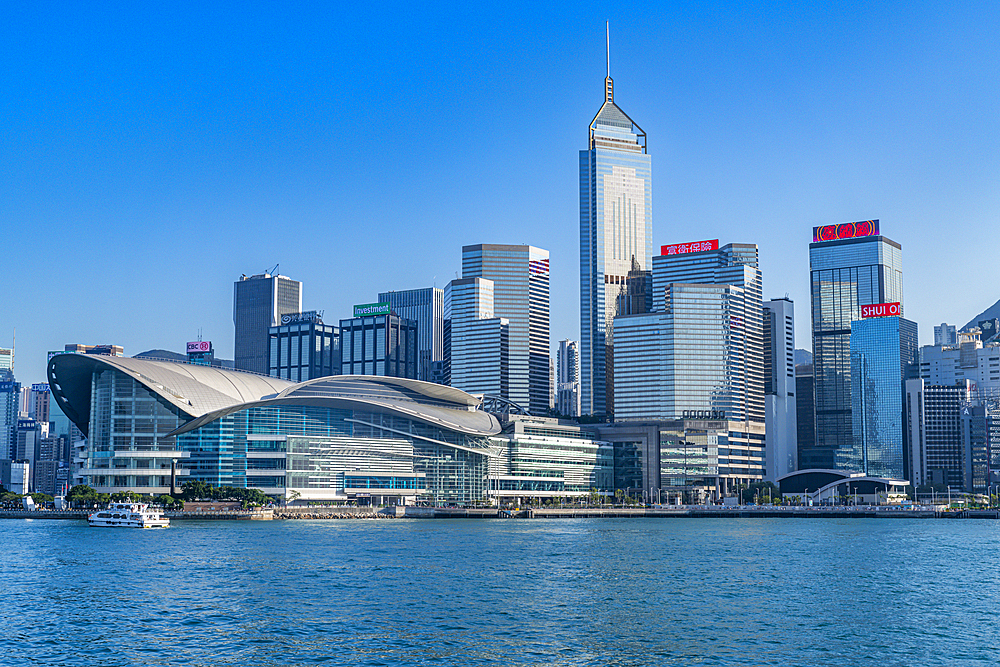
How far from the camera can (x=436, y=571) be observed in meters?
71.6

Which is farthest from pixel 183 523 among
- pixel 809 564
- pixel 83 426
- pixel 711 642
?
pixel 711 642

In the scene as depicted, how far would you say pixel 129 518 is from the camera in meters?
128

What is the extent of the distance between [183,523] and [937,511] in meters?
126

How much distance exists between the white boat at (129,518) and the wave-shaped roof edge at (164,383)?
3563 cm

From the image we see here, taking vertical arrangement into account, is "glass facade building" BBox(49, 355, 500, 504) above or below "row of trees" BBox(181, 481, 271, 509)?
above

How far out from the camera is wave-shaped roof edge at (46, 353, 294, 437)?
547 ft

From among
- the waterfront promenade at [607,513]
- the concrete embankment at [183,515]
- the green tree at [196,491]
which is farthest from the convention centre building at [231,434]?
the waterfront promenade at [607,513]

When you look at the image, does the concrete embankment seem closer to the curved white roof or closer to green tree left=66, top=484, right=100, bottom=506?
green tree left=66, top=484, right=100, bottom=506

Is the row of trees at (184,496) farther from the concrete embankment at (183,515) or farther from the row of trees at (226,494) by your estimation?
the concrete embankment at (183,515)

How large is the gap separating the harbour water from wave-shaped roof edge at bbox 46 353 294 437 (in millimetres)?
68095

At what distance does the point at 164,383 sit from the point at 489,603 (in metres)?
122

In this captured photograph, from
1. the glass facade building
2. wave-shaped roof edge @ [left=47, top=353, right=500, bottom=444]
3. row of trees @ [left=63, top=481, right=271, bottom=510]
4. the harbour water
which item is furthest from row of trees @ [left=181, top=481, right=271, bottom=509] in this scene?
the harbour water

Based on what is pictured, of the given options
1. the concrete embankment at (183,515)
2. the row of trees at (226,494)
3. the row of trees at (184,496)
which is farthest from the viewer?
the row of trees at (226,494)

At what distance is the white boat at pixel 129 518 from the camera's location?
127062mm
